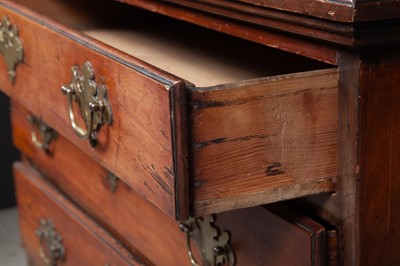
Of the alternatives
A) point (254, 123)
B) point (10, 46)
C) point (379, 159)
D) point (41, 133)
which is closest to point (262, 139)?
point (254, 123)

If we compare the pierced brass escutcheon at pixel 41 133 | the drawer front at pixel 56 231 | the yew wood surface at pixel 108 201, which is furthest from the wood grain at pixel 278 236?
the pierced brass escutcheon at pixel 41 133

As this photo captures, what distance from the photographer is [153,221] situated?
3.84 ft

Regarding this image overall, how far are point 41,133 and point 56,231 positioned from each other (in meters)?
0.18

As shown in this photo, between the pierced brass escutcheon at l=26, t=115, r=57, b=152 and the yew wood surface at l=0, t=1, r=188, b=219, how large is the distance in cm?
32

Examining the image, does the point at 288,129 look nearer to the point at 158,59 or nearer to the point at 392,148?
the point at 392,148

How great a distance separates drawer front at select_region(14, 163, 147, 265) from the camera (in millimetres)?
1329

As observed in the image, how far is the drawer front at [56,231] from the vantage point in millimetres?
1329

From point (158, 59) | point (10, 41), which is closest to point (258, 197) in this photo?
point (158, 59)

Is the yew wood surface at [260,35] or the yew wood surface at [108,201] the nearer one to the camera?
the yew wood surface at [260,35]

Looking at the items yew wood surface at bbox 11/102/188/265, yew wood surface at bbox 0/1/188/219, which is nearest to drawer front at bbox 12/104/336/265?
yew wood surface at bbox 11/102/188/265

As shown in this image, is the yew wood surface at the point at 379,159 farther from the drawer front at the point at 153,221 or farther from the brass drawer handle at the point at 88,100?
the brass drawer handle at the point at 88,100

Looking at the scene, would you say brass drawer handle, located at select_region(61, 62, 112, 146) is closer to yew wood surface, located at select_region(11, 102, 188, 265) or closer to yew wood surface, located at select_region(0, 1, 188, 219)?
yew wood surface, located at select_region(0, 1, 188, 219)

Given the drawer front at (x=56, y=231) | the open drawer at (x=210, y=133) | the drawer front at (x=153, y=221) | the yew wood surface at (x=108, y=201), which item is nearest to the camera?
the open drawer at (x=210, y=133)

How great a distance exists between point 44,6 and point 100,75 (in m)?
0.50
